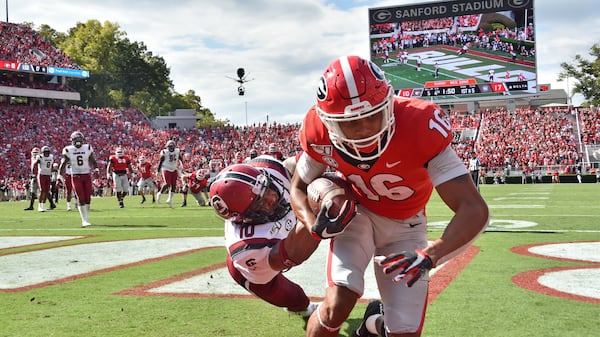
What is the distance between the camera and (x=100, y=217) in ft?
47.2

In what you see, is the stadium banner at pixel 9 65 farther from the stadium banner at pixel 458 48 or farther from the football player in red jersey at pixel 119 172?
the football player in red jersey at pixel 119 172

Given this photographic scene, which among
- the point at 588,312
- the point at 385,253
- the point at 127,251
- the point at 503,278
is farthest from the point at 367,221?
the point at 127,251

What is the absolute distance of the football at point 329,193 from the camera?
9.93ft

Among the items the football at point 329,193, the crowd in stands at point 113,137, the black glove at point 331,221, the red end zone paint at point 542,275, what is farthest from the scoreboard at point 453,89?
the black glove at point 331,221

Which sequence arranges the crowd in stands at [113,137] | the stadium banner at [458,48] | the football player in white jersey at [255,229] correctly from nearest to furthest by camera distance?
the football player in white jersey at [255,229] < the stadium banner at [458,48] < the crowd in stands at [113,137]

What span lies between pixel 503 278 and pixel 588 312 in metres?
1.31

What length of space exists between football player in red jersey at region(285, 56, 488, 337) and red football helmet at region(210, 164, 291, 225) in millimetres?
816

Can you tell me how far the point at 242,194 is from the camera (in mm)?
4281

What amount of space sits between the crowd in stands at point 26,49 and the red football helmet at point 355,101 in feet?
162

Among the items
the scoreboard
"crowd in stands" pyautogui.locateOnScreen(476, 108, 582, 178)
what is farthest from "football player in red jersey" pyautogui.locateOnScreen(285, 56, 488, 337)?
the scoreboard

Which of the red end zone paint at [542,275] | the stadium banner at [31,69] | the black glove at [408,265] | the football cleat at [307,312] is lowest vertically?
the red end zone paint at [542,275]

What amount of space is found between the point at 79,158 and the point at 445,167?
10.8 meters

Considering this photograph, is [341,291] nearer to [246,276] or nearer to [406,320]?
[406,320]

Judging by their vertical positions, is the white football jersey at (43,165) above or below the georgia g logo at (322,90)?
below
